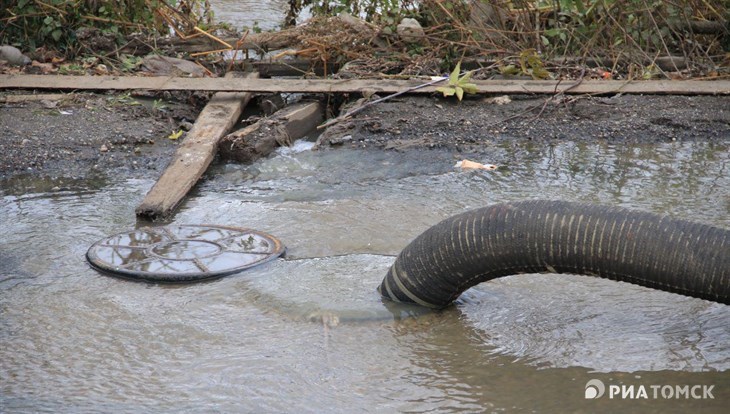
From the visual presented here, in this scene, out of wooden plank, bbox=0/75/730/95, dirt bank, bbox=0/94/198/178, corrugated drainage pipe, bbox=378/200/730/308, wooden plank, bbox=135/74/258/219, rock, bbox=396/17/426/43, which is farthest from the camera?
rock, bbox=396/17/426/43

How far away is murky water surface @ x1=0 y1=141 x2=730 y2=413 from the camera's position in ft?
11.7

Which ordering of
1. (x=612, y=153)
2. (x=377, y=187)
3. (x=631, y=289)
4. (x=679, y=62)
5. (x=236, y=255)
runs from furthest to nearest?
(x=679, y=62) → (x=612, y=153) → (x=377, y=187) → (x=236, y=255) → (x=631, y=289)

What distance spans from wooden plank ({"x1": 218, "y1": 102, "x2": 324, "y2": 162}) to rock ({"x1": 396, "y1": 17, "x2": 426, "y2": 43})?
144 cm

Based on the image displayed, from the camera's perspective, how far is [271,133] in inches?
272

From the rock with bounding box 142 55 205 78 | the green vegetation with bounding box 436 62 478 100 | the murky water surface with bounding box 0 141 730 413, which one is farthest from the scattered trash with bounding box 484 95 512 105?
the rock with bounding box 142 55 205 78

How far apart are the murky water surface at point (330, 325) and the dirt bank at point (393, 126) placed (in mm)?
803

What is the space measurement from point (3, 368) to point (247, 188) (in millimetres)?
2638

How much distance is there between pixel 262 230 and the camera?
5.39 meters

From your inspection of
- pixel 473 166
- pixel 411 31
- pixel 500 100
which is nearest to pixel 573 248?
pixel 473 166

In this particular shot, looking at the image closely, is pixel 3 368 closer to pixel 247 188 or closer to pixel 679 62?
pixel 247 188

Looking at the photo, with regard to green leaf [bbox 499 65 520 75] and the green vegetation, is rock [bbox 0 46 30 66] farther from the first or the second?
green leaf [bbox 499 65 520 75]

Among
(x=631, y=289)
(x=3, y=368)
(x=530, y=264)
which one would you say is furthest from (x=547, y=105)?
(x=3, y=368)

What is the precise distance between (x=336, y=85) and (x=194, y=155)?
1874 millimetres

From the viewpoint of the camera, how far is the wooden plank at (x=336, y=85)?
24.9 feet
